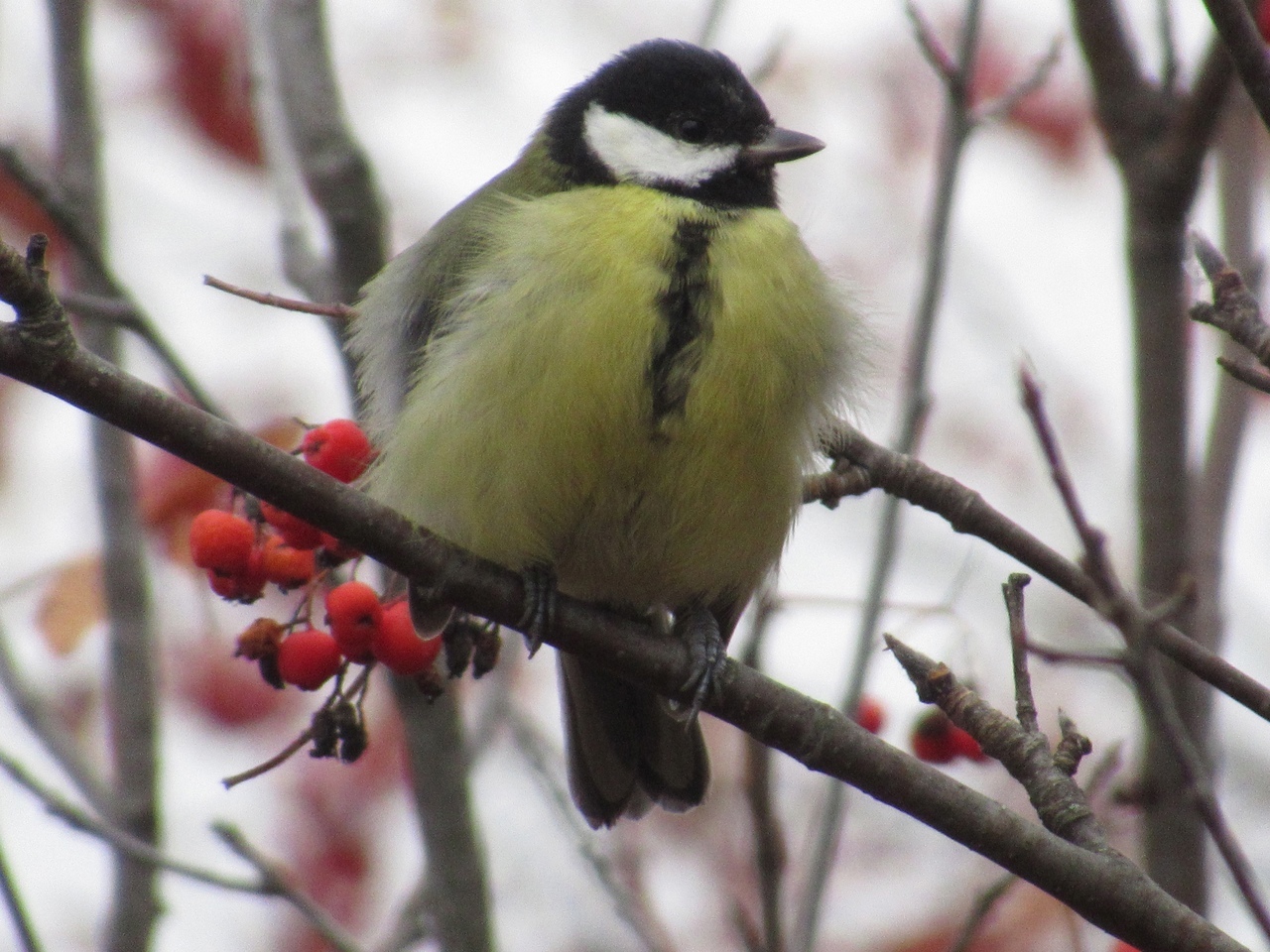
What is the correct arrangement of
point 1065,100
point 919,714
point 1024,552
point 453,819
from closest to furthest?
1. point 1024,552
2. point 453,819
3. point 919,714
4. point 1065,100

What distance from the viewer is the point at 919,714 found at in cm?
311

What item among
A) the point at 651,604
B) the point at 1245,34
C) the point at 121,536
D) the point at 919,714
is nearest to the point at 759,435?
the point at 651,604

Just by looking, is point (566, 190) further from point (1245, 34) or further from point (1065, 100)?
point (1065, 100)

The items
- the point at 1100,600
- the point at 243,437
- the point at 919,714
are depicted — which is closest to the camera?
the point at 1100,600

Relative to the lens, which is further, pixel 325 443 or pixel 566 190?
pixel 566 190

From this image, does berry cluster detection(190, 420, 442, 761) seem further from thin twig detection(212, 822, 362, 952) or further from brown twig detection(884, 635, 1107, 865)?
brown twig detection(884, 635, 1107, 865)

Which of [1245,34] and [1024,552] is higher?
[1245,34]

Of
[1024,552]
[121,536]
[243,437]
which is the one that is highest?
[243,437]

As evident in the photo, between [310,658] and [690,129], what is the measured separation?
140 centimetres

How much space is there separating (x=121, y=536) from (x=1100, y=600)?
2.07 m

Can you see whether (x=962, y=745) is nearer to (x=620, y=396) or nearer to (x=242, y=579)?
(x=620, y=396)

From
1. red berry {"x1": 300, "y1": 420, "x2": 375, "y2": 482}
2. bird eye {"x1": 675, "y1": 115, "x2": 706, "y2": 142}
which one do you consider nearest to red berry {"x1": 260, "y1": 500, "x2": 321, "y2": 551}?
red berry {"x1": 300, "y1": 420, "x2": 375, "y2": 482}

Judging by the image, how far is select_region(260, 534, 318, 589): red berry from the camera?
8.11 feet

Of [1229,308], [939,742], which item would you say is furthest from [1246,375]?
[939,742]
